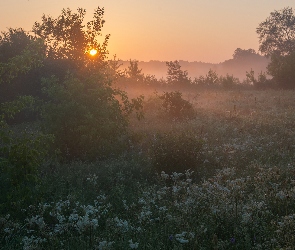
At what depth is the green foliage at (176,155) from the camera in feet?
32.8

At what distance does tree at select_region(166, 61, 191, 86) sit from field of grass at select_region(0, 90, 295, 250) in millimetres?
21783

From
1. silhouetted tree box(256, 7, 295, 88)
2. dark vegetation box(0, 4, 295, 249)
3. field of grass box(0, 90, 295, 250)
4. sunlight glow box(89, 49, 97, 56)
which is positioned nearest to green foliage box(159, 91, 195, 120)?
dark vegetation box(0, 4, 295, 249)

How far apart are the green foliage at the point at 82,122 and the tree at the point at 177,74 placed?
25218 mm

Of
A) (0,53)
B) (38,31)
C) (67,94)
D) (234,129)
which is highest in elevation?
(38,31)

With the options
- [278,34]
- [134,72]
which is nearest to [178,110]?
[134,72]

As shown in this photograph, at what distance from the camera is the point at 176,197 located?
7.46 metres

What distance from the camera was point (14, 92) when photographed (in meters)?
23.1

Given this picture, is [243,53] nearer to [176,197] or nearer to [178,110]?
[178,110]

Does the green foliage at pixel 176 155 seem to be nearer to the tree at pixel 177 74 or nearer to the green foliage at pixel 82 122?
the green foliage at pixel 82 122

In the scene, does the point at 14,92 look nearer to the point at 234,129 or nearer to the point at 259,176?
the point at 234,129

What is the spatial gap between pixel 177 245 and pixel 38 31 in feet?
103

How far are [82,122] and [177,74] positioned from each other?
26.8m

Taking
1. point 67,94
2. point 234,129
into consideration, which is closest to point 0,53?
point 67,94

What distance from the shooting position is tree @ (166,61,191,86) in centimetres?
3700
